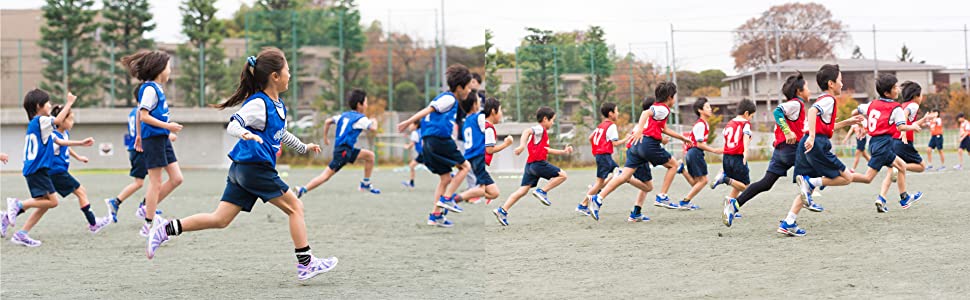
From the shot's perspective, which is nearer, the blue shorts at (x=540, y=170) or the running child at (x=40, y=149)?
the blue shorts at (x=540, y=170)

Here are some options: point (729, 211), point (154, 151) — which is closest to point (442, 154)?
point (154, 151)

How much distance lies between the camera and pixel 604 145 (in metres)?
7.87

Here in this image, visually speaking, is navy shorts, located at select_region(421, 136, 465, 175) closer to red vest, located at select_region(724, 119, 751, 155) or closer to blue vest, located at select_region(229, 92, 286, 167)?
red vest, located at select_region(724, 119, 751, 155)

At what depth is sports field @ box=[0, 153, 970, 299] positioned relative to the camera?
5223 millimetres

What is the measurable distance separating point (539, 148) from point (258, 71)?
2.63 metres

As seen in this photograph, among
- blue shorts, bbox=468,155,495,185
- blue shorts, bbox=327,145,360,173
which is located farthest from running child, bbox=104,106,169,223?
blue shorts, bbox=468,155,495,185

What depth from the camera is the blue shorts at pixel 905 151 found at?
31.2ft

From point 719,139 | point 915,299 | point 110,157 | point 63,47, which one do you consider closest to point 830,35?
point 719,139

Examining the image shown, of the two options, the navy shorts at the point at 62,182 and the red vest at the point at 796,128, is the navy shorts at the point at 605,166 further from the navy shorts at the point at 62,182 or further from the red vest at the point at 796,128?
the navy shorts at the point at 62,182

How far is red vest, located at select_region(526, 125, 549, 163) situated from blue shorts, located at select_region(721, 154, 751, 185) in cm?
199

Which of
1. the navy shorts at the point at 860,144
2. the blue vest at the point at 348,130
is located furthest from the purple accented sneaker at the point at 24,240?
the navy shorts at the point at 860,144

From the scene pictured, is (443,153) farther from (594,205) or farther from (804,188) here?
(804,188)

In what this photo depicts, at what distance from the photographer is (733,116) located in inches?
329

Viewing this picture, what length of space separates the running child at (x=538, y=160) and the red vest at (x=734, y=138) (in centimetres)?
160
